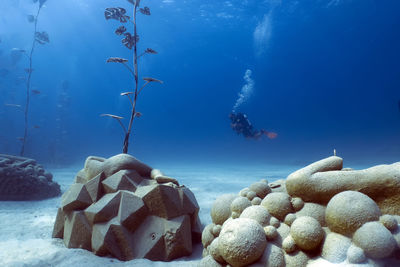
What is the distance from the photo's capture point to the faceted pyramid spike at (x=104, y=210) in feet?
9.68

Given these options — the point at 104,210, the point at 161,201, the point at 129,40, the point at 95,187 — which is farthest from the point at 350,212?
the point at 129,40

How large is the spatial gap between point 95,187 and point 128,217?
2.50 feet

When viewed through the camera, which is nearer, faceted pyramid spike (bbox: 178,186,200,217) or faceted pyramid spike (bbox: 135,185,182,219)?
faceted pyramid spike (bbox: 135,185,182,219)

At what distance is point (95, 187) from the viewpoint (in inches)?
130

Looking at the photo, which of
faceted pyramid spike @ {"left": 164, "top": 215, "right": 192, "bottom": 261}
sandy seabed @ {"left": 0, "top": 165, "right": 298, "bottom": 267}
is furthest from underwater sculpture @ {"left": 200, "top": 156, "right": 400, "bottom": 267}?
sandy seabed @ {"left": 0, "top": 165, "right": 298, "bottom": 267}

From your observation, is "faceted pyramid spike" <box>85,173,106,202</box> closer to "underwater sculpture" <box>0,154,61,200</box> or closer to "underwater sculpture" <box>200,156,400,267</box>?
"underwater sculpture" <box>200,156,400,267</box>

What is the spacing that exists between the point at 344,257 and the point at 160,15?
38434mm

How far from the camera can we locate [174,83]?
314 ft

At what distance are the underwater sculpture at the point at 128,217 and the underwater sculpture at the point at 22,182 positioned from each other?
3.44 meters

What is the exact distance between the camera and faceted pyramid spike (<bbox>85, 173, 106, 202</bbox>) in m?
3.26

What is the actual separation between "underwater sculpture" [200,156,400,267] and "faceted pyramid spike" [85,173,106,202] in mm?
1919

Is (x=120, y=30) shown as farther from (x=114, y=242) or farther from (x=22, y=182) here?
(x=114, y=242)

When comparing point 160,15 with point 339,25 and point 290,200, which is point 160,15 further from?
point 290,200

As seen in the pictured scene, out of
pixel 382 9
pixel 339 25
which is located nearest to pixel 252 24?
pixel 339 25
